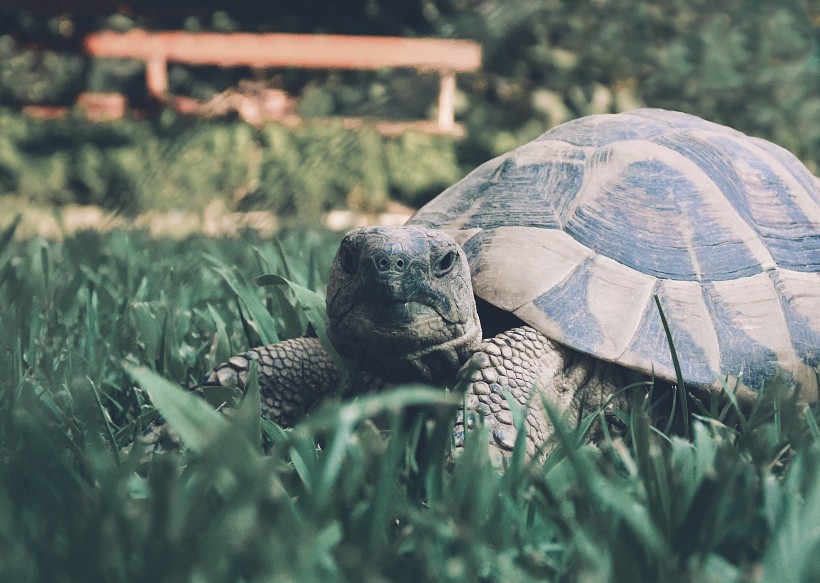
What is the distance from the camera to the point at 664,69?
2.65 ft

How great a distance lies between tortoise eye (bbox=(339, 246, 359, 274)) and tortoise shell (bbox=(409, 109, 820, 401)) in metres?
0.37

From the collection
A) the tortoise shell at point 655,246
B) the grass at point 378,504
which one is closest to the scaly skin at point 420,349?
the tortoise shell at point 655,246

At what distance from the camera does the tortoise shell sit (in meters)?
1.94

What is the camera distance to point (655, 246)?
2078 mm

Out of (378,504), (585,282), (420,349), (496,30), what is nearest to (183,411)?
(378,504)

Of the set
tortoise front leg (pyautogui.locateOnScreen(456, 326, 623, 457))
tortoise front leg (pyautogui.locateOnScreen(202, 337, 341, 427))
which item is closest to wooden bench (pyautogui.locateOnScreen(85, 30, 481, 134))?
tortoise front leg (pyautogui.locateOnScreen(456, 326, 623, 457))

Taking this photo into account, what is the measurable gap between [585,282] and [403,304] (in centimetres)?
50

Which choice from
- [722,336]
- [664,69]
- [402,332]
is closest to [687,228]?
[722,336]

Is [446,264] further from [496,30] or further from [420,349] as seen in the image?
[496,30]

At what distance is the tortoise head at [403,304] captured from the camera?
5.71ft

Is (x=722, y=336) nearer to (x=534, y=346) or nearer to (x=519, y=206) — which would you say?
(x=534, y=346)

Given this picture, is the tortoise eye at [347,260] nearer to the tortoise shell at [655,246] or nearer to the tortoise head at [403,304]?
the tortoise head at [403,304]

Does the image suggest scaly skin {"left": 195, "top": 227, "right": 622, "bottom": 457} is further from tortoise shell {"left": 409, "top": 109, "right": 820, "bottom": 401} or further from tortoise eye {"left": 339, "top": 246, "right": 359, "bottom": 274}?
tortoise shell {"left": 409, "top": 109, "right": 820, "bottom": 401}

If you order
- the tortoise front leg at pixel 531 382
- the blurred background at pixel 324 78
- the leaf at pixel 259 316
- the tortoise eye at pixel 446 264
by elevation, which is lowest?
the tortoise front leg at pixel 531 382
